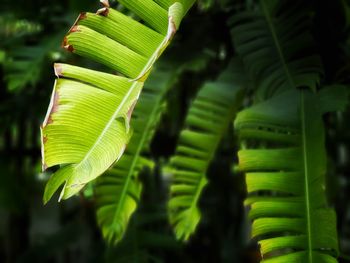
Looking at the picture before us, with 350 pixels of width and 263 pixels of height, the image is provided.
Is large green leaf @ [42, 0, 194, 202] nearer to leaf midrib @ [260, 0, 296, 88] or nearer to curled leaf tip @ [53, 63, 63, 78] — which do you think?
curled leaf tip @ [53, 63, 63, 78]

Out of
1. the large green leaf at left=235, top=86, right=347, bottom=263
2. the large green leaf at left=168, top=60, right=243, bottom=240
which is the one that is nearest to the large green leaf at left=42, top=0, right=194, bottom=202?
the large green leaf at left=235, top=86, right=347, bottom=263

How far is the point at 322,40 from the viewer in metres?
0.87

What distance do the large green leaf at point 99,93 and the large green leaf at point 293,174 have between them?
0.21 metres

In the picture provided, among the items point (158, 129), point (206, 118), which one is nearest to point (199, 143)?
point (206, 118)

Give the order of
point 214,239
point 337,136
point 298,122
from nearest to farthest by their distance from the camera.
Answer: point 298,122
point 337,136
point 214,239

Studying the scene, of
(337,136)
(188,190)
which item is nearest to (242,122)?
(188,190)

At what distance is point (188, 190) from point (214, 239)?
0.92 m

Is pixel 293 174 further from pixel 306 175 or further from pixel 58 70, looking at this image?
pixel 58 70

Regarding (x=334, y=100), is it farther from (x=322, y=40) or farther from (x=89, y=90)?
(x=89, y=90)

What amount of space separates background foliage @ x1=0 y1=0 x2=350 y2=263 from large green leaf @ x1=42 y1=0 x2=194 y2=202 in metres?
0.30

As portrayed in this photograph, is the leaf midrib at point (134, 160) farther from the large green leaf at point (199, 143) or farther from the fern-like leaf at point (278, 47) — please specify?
the fern-like leaf at point (278, 47)

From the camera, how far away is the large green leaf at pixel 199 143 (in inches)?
32.0

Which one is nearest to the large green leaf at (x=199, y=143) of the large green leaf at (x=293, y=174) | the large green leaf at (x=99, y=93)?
the large green leaf at (x=293, y=174)

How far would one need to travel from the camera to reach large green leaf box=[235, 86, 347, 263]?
60cm
